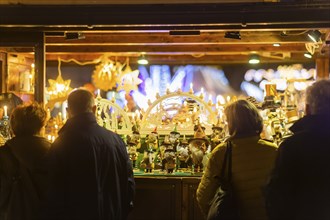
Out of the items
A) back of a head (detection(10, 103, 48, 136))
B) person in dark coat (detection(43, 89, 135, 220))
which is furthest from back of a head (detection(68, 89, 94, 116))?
back of a head (detection(10, 103, 48, 136))

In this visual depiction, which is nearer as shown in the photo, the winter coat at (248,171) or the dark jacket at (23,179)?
Result: the winter coat at (248,171)

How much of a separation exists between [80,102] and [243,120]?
114 cm

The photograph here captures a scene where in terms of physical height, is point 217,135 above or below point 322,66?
below

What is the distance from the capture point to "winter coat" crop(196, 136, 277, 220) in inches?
116

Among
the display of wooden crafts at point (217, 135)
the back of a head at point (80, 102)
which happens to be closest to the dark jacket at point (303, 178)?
the back of a head at point (80, 102)

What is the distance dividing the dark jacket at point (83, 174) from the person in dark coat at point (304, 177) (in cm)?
110

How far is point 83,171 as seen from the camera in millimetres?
2990

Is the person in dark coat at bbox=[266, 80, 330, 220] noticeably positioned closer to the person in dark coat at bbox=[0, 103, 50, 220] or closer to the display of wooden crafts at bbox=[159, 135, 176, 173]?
the person in dark coat at bbox=[0, 103, 50, 220]

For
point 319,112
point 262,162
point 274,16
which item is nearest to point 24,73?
point 274,16

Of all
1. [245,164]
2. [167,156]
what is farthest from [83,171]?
[167,156]

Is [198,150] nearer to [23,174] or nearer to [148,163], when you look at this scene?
[148,163]

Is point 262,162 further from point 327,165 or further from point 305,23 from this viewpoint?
point 305,23

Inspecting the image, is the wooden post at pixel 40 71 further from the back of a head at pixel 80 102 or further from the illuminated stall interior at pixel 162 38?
the back of a head at pixel 80 102

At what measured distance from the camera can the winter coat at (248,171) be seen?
295cm
